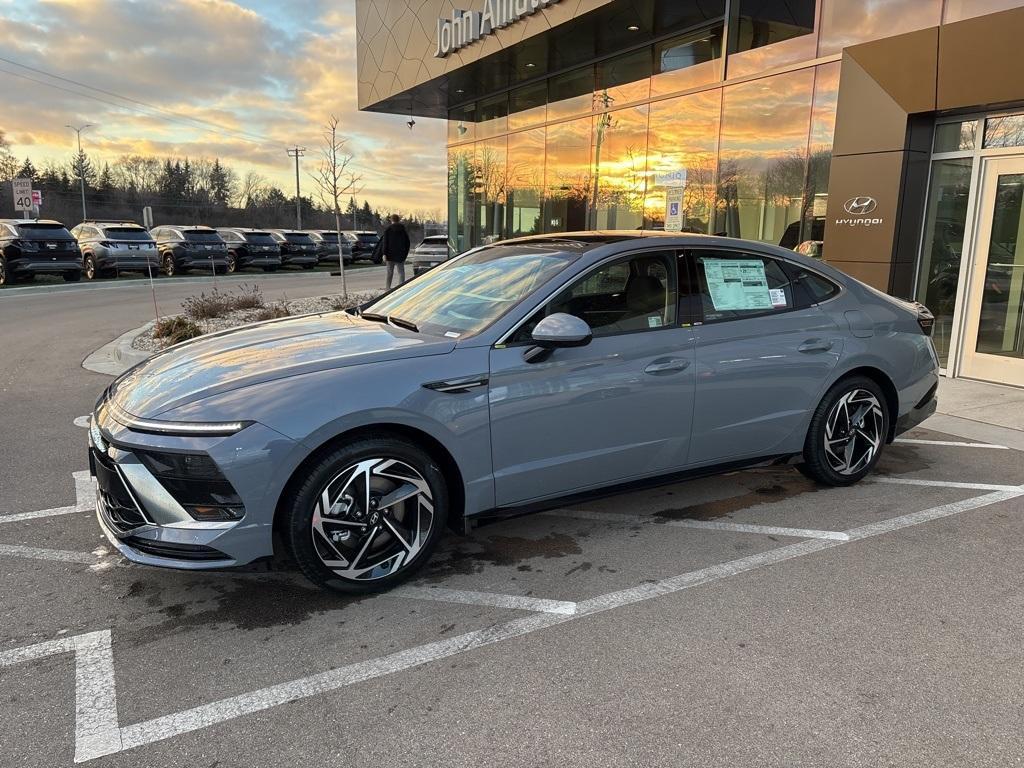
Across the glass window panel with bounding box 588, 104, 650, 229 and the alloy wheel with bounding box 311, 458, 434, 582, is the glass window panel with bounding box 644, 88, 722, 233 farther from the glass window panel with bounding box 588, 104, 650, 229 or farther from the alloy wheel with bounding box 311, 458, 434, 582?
the alloy wheel with bounding box 311, 458, 434, 582

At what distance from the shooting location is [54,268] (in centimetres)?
2100

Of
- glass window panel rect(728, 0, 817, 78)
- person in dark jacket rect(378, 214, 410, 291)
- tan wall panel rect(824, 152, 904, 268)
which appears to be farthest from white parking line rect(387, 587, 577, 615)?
person in dark jacket rect(378, 214, 410, 291)

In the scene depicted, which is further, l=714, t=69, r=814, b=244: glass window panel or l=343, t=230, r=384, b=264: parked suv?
l=343, t=230, r=384, b=264: parked suv

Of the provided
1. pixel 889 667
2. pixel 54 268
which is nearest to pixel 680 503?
pixel 889 667

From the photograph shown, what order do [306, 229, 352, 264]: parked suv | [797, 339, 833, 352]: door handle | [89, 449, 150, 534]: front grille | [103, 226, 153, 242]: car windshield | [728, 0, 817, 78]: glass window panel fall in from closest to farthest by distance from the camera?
[89, 449, 150, 534]: front grille → [797, 339, 833, 352]: door handle → [728, 0, 817, 78]: glass window panel → [103, 226, 153, 242]: car windshield → [306, 229, 352, 264]: parked suv

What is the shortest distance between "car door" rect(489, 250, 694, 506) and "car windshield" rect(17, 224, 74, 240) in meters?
22.3

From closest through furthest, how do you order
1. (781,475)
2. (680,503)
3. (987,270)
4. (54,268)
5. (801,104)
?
(680,503) < (781,475) < (987,270) < (801,104) < (54,268)

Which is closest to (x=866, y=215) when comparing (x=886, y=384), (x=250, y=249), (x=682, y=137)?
(x=682, y=137)

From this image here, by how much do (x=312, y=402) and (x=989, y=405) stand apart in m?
7.04

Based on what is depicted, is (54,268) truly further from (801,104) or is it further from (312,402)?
(312,402)

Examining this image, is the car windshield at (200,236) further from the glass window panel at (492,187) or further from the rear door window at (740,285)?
the rear door window at (740,285)

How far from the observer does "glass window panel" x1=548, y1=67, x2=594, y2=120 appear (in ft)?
48.2

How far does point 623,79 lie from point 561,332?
11.8 meters

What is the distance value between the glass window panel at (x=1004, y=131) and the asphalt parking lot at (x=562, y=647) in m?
5.19
